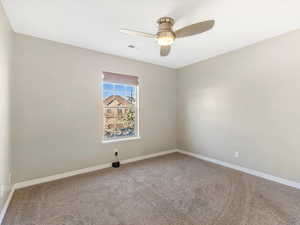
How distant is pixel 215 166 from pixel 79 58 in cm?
388

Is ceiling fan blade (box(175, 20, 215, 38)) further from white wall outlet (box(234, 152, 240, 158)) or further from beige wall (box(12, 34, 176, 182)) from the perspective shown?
white wall outlet (box(234, 152, 240, 158))

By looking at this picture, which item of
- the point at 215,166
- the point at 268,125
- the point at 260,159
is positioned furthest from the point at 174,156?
the point at 268,125

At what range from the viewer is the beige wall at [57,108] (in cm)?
246

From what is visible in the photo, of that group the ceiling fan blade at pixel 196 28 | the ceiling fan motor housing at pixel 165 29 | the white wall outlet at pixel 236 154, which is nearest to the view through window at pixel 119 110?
the ceiling fan motor housing at pixel 165 29

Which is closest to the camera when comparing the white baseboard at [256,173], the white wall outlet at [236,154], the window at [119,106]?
the white baseboard at [256,173]

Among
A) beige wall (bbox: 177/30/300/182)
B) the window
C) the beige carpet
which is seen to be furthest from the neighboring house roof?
beige wall (bbox: 177/30/300/182)

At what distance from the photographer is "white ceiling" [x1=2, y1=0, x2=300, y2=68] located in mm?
1806

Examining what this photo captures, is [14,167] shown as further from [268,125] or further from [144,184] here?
[268,125]

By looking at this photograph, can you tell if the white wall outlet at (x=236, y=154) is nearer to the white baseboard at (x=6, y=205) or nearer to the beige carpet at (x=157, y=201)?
the beige carpet at (x=157, y=201)

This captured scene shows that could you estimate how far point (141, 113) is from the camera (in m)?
3.91

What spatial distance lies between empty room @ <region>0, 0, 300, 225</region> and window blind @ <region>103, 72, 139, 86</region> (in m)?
0.03

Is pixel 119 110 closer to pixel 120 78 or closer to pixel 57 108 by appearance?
pixel 120 78

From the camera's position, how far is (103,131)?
10.9ft

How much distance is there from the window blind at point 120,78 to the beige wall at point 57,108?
113 mm
